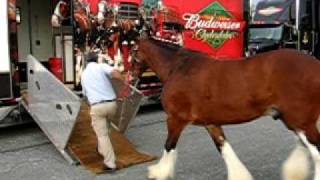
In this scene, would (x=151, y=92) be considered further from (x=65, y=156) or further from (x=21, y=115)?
(x=65, y=156)

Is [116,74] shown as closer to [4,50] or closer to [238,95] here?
[238,95]

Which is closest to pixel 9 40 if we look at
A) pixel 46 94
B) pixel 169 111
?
pixel 46 94

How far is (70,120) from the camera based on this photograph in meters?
7.60

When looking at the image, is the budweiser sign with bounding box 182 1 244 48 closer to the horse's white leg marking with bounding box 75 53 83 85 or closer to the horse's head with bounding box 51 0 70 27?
the horse's head with bounding box 51 0 70 27

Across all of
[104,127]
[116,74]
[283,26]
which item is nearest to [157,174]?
[104,127]

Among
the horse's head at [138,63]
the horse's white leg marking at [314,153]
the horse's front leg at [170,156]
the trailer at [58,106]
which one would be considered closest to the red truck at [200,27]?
the trailer at [58,106]

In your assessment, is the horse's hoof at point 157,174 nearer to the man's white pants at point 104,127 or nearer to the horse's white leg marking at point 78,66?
the man's white pants at point 104,127

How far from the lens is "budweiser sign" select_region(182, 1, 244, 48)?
11629mm

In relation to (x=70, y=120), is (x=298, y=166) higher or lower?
lower

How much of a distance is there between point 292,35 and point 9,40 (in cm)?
1342

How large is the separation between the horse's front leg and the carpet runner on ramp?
106 cm

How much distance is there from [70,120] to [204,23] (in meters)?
5.13

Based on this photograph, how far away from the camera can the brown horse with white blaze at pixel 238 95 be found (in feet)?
19.0

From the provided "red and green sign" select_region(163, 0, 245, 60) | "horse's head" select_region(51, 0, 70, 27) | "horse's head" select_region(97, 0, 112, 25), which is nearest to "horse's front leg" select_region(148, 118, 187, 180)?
"horse's head" select_region(97, 0, 112, 25)
